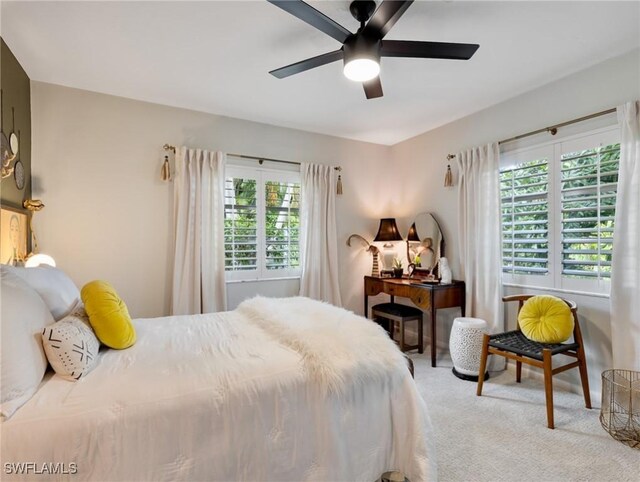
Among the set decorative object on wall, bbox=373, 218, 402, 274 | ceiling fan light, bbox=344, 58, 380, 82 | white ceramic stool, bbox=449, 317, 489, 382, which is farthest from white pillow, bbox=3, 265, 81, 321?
decorative object on wall, bbox=373, 218, 402, 274

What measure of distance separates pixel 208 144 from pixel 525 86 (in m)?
3.09

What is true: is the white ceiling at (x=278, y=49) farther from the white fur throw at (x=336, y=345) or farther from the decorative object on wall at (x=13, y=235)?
the white fur throw at (x=336, y=345)

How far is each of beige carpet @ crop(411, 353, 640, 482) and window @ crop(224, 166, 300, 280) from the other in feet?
6.62

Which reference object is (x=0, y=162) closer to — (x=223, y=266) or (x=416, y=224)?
(x=223, y=266)

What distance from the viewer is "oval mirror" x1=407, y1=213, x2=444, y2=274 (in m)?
3.83

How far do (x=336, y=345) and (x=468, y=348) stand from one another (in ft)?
6.22

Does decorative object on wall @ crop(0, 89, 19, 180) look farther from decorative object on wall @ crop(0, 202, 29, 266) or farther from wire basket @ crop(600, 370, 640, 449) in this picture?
wire basket @ crop(600, 370, 640, 449)

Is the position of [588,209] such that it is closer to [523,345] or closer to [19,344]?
[523,345]

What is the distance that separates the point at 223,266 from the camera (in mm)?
3414

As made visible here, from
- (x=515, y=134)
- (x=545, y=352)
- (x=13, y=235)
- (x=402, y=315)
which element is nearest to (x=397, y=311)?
(x=402, y=315)

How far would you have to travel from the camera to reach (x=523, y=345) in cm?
247

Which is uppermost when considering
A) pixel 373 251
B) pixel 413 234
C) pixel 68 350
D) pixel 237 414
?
pixel 413 234

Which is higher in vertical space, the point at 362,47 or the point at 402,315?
the point at 362,47

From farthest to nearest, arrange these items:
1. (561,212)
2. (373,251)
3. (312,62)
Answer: (373,251) < (561,212) < (312,62)
